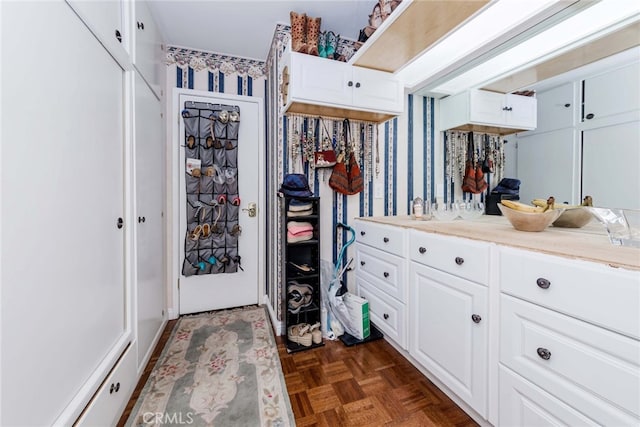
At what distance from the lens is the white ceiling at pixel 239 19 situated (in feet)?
6.03

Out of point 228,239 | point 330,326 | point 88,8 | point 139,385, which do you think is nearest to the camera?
point 88,8

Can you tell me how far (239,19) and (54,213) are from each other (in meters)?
1.88

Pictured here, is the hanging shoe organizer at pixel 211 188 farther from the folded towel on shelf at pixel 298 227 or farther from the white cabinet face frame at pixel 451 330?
the white cabinet face frame at pixel 451 330

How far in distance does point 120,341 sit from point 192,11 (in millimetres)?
2222

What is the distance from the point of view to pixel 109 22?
122 cm

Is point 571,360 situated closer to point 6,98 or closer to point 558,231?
point 558,231

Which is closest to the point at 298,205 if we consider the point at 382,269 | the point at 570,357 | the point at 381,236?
the point at 381,236

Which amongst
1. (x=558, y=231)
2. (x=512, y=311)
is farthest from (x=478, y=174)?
Result: (x=512, y=311)

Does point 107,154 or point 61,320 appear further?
point 107,154

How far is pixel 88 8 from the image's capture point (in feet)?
3.38

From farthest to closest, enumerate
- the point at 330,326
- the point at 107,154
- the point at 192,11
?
the point at 330,326 < the point at 192,11 < the point at 107,154

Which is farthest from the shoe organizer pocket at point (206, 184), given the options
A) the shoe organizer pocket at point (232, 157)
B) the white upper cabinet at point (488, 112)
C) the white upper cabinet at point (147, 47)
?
the white upper cabinet at point (488, 112)

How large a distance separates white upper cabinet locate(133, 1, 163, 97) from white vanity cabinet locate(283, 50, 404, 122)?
35.9 inches

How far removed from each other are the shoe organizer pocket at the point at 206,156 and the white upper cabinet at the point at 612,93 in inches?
101
